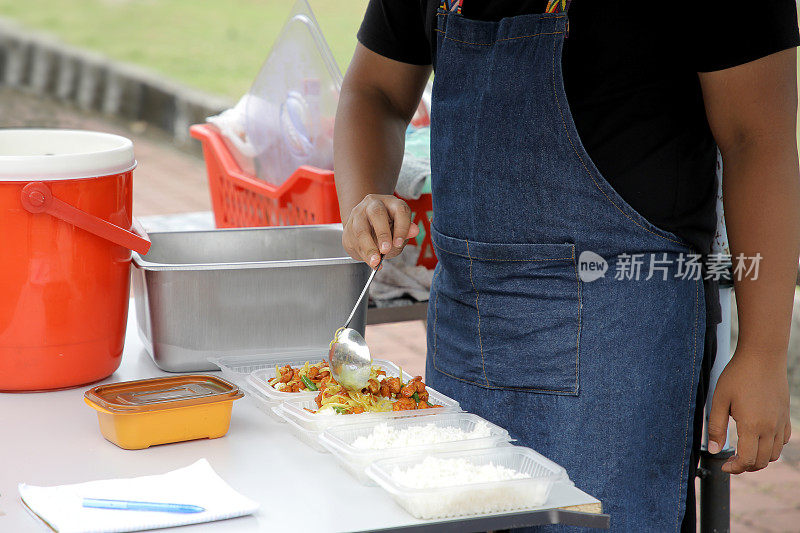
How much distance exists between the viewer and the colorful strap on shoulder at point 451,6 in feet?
5.00

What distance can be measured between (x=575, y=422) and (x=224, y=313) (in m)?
0.58

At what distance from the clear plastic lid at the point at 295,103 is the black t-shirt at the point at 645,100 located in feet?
2.87

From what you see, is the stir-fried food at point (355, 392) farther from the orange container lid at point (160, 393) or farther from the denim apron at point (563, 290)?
the denim apron at point (563, 290)

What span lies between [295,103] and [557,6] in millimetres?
1048

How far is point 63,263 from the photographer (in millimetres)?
1416

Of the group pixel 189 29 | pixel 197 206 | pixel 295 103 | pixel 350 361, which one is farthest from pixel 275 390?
pixel 189 29

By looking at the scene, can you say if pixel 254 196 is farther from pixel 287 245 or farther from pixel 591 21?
pixel 591 21

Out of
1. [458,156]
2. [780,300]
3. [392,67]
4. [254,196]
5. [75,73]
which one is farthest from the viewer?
[75,73]

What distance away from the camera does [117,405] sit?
3.99 feet

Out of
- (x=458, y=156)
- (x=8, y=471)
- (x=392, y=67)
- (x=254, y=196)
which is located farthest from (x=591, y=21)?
(x=254, y=196)

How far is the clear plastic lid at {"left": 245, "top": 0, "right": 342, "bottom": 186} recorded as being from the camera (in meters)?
2.30

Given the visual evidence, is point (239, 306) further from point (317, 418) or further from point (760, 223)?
point (760, 223)

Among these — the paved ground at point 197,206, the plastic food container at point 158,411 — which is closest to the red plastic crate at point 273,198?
the plastic food container at point 158,411

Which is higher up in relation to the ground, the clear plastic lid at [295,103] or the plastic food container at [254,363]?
the clear plastic lid at [295,103]
